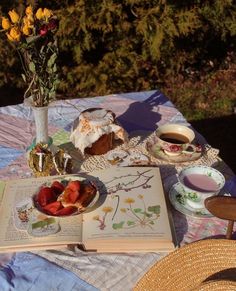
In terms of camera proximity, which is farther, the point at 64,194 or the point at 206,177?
the point at 206,177

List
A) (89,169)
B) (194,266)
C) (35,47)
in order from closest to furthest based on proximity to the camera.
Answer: (194,266)
(35,47)
(89,169)

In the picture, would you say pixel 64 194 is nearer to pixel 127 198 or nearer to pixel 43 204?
pixel 43 204

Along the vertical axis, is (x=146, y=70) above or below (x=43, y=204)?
below

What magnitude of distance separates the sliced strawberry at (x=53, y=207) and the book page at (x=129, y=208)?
0.07 metres

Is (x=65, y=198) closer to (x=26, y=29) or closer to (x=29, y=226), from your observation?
(x=29, y=226)

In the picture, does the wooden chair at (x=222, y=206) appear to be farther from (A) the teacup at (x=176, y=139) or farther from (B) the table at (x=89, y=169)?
(A) the teacup at (x=176, y=139)

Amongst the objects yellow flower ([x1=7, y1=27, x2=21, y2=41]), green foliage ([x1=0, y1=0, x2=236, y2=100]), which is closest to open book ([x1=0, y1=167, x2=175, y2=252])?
yellow flower ([x1=7, y1=27, x2=21, y2=41])

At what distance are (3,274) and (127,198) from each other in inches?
14.5

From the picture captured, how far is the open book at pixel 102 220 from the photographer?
108 centimetres

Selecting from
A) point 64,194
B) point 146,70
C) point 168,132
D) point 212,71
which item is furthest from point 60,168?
point 212,71

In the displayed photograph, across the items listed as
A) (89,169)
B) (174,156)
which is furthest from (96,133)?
(174,156)

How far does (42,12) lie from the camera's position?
1225 millimetres

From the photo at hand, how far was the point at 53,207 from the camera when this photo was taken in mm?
1146

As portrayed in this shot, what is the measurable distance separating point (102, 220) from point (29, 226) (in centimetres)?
18
